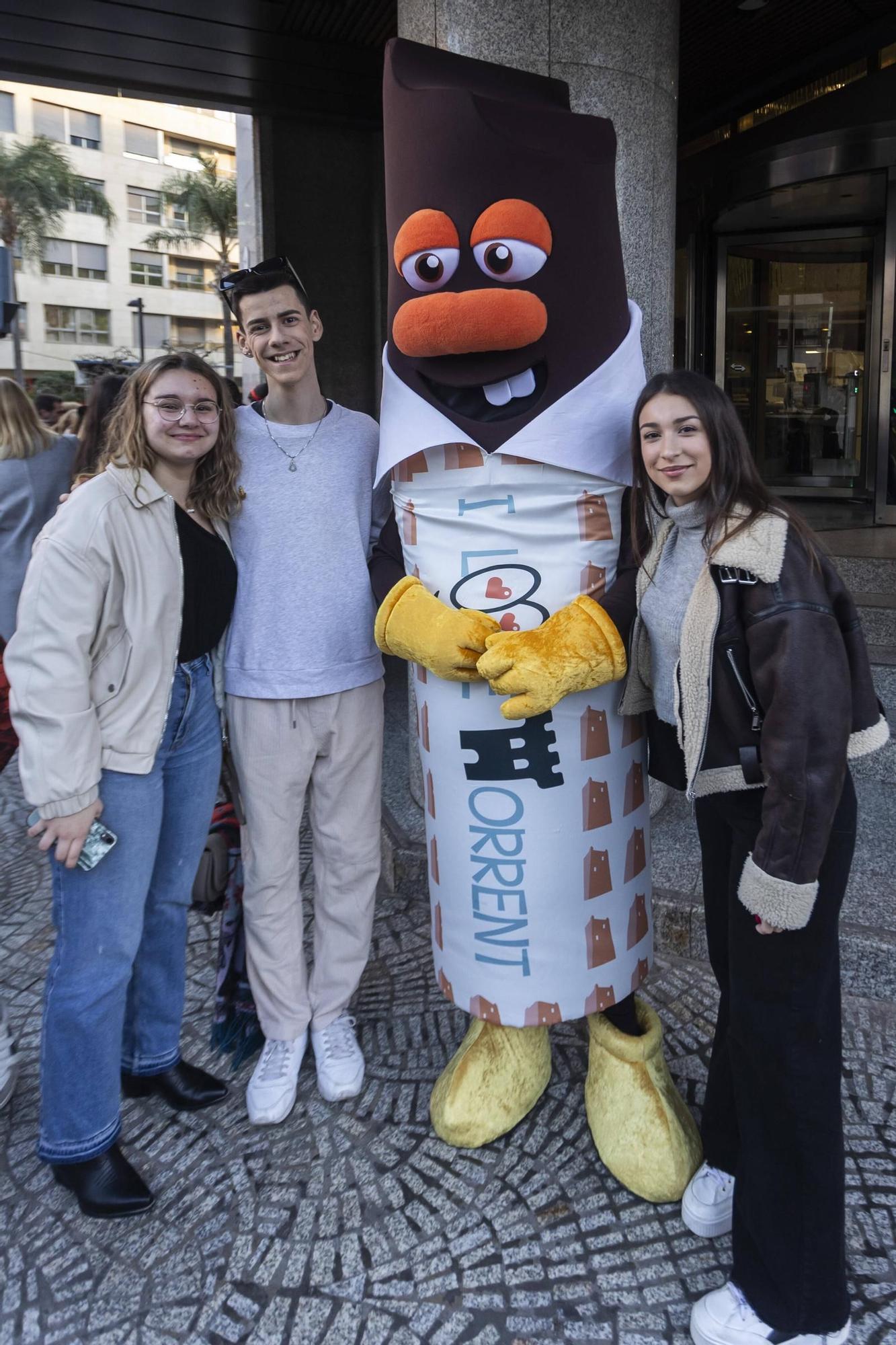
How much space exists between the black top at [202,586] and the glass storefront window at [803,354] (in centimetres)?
841

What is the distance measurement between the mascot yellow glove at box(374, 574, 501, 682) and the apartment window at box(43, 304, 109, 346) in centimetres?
5427

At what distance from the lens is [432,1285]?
2.21 m

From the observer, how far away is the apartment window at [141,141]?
5413 centimetres

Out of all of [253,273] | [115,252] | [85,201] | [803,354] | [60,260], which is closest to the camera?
[253,273]

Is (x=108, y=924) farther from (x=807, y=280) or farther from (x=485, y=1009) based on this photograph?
(x=807, y=280)

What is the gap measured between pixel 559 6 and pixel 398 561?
2161mm

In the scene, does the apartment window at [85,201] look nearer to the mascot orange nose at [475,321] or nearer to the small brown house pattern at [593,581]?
the mascot orange nose at [475,321]

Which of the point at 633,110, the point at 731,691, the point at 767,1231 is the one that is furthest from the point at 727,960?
the point at 633,110

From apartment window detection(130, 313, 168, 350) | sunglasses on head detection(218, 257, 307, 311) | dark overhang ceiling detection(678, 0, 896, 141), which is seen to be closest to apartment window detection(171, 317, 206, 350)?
apartment window detection(130, 313, 168, 350)

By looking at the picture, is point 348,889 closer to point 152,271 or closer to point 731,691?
point 731,691

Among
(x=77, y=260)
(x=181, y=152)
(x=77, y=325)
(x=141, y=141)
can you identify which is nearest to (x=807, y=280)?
(x=77, y=325)

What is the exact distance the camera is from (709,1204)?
2.32 m

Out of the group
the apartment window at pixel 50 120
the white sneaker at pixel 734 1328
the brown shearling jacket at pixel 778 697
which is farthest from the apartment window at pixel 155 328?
the white sneaker at pixel 734 1328

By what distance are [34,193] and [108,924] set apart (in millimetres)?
39357
